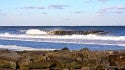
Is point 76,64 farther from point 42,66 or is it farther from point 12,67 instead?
point 12,67

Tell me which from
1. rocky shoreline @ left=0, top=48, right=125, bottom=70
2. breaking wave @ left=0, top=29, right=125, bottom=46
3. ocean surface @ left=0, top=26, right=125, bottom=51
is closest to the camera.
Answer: rocky shoreline @ left=0, top=48, right=125, bottom=70

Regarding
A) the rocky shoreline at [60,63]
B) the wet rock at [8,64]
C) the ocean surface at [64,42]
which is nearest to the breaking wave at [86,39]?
the ocean surface at [64,42]

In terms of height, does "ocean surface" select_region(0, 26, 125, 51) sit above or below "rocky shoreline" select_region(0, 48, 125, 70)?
below

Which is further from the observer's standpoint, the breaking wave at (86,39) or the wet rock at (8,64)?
the breaking wave at (86,39)

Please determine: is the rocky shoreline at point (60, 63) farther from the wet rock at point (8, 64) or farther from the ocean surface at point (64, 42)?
the ocean surface at point (64, 42)

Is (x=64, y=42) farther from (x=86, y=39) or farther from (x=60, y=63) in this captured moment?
(x=60, y=63)

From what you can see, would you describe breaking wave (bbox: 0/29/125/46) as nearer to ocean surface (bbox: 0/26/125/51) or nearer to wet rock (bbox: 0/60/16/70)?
ocean surface (bbox: 0/26/125/51)

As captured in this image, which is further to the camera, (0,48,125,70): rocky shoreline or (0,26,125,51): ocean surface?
(0,26,125,51): ocean surface

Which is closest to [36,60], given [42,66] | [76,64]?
[42,66]

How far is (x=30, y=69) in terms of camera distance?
9.81 m

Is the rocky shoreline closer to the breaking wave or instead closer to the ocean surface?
the ocean surface

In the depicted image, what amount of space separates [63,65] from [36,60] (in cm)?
75

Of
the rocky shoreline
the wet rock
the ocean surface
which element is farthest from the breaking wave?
the wet rock

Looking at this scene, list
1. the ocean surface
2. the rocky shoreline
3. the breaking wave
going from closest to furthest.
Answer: the rocky shoreline
the ocean surface
the breaking wave
